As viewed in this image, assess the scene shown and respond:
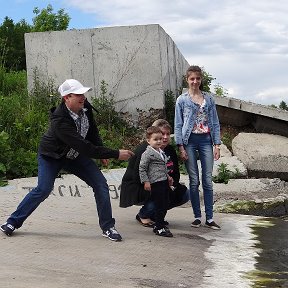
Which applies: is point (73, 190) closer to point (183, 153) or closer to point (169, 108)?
point (183, 153)

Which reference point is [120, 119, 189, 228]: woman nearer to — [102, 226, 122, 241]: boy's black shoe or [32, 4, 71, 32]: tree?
[102, 226, 122, 241]: boy's black shoe

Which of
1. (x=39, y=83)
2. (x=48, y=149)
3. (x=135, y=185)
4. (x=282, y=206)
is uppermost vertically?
(x=39, y=83)

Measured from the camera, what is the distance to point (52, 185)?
584cm

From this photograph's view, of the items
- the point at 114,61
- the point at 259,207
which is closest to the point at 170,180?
the point at 259,207

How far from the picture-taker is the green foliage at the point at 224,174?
9.48 metres

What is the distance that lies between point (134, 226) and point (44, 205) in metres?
1.55

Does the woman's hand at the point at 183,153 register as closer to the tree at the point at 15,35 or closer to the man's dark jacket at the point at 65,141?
the man's dark jacket at the point at 65,141

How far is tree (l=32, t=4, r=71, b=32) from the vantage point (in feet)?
144

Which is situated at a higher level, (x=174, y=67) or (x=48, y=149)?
(x=174, y=67)

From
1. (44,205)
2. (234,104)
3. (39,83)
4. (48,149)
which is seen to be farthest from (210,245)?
(39,83)

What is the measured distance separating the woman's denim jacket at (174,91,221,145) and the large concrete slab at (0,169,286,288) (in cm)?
105

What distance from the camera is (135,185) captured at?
6.51m

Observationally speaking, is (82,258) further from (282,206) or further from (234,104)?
(234,104)

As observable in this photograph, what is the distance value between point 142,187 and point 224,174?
10.9 feet
